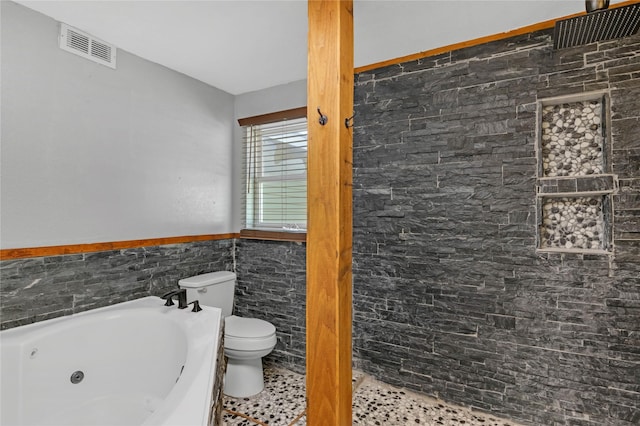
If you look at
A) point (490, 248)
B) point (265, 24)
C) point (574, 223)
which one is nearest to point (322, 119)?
point (265, 24)

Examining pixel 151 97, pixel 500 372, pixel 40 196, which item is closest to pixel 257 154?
pixel 151 97

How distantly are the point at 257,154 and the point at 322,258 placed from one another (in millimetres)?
1842

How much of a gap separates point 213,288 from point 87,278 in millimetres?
849

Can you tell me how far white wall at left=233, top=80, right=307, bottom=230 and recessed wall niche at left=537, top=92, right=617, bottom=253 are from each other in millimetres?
1758

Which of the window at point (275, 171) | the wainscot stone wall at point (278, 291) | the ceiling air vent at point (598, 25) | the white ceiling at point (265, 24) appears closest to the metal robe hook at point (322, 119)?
the white ceiling at point (265, 24)

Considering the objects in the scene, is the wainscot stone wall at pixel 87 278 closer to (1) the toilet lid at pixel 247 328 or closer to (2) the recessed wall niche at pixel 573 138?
(1) the toilet lid at pixel 247 328

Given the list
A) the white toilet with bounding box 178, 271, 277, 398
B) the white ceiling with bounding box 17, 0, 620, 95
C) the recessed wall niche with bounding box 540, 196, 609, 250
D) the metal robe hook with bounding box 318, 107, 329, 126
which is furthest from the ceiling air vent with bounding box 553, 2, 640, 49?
the white toilet with bounding box 178, 271, 277, 398

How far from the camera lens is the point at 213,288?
2555 mm

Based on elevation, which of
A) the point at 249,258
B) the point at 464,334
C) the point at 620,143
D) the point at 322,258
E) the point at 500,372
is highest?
the point at 620,143

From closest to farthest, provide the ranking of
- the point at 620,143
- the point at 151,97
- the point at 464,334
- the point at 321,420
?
the point at 321,420
the point at 620,143
the point at 464,334
the point at 151,97

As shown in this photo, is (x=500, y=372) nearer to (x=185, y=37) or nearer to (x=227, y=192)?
(x=227, y=192)

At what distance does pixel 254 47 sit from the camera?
2189mm

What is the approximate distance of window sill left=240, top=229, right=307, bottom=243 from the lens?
2.61m

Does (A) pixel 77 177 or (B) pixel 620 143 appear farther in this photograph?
(A) pixel 77 177
